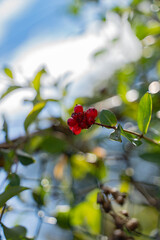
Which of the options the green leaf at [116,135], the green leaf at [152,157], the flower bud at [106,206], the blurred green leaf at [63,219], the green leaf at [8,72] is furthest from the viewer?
the green leaf at [8,72]

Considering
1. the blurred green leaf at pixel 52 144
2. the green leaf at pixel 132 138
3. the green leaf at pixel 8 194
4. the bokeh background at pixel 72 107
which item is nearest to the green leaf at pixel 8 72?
the bokeh background at pixel 72 107

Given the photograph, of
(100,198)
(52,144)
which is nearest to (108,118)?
(100,198)

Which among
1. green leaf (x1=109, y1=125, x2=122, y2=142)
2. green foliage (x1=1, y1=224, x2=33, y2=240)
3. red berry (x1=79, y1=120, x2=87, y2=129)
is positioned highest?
red berry (x1=79, y1=120, x2=87, y2=129)

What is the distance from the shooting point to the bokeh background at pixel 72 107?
3.18 ft

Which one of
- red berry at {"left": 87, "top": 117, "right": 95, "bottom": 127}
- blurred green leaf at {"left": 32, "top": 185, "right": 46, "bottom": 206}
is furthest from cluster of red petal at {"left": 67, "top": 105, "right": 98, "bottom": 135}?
blurred green leaf at {"left": 32, "top": 185, "right": 46, "bottom": 206}

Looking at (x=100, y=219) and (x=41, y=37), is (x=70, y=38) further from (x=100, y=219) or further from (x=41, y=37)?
(x=100, y=219)

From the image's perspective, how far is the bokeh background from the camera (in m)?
0.97

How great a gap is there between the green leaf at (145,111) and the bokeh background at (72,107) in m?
0.07

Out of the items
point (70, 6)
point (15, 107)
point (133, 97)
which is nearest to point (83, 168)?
point (133, 97)

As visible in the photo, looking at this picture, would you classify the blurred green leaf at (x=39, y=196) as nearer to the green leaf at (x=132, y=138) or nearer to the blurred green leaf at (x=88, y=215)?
the blurred green leaf at (x=88, y=215)

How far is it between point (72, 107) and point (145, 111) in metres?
0.48

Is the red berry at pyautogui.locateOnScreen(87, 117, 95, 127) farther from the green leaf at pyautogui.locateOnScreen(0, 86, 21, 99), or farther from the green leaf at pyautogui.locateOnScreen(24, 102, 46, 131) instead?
the green leaf at pyautogui.locateOnScreen(0, 86, 21, 99)

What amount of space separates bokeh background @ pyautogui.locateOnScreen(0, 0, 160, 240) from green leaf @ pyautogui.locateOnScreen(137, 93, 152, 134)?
7cm

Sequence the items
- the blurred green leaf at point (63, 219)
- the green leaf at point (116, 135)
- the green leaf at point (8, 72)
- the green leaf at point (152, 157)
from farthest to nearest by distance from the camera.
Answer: the green leaf at point (8, 72) < the blurred green leaf at point (63, 219) < the green leaf at point (152, 157) < the green leaf at point (116, 135)
